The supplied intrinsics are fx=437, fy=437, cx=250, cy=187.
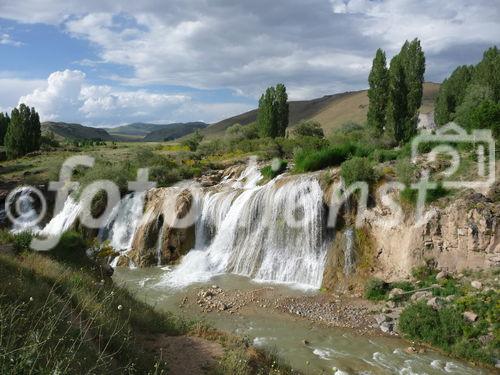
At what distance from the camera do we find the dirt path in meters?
7.10

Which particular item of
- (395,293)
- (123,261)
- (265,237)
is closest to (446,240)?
(395,293)

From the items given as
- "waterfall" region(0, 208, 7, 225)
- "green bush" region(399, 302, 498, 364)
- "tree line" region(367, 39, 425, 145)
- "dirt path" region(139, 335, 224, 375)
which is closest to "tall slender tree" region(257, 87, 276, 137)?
"tree line" region(367, 39, 425, 145)

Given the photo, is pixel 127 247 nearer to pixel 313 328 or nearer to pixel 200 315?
pixel 200 315

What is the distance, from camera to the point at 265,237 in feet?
60.6

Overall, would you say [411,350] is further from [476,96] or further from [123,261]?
[476,96]

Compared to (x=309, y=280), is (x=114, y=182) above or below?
above

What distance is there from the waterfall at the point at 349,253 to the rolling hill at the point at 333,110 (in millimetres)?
72490

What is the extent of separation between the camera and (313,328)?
13008mm

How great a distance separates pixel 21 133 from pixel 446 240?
53359 mm

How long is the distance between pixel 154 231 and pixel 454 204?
43.2 ft

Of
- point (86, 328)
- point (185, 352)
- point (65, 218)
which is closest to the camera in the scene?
point (86, 328)

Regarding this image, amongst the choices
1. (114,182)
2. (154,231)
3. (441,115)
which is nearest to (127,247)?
(154,231)

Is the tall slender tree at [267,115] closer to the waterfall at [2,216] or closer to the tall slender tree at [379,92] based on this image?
the tall slender tree at [379,92]

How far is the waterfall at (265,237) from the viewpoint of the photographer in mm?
17422
